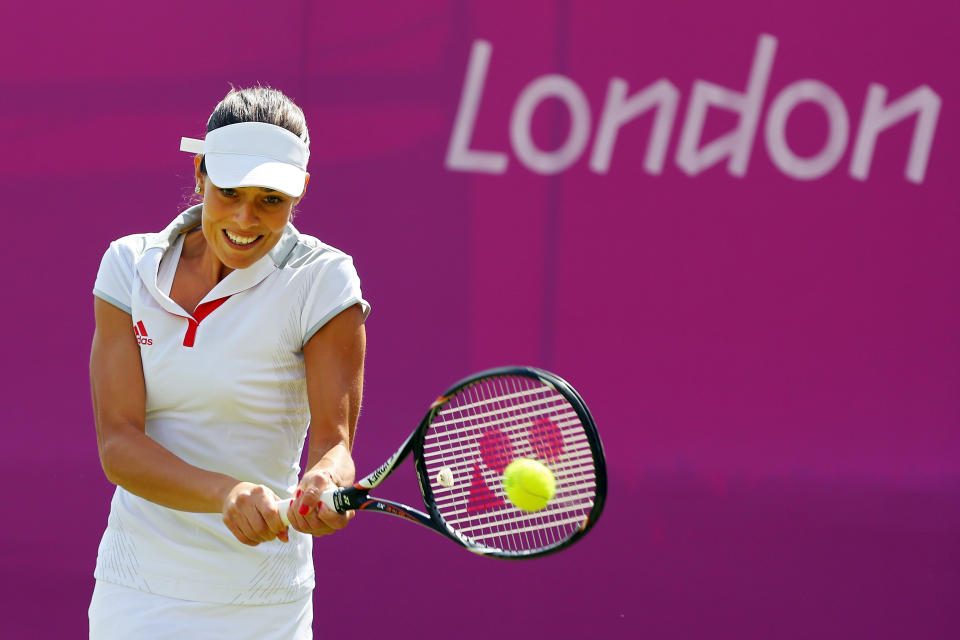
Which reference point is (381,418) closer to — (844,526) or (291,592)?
(844,526)

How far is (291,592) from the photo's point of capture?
239 centimetres

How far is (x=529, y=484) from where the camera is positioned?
2332 millimetres

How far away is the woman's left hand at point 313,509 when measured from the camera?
7.25ft

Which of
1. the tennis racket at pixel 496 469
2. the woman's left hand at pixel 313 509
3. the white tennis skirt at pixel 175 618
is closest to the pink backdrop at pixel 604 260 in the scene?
the tennis racket at pixel 496 469

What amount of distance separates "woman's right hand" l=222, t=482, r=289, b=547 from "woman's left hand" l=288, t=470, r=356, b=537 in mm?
35

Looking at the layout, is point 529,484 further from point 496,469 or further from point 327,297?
point 327,297

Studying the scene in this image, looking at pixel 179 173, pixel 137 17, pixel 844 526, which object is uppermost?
pixel 137 17

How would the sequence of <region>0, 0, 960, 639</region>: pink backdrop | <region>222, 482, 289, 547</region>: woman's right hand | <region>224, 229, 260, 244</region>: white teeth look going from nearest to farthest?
<region>222, 482, 289, 547</region>: woman's right hand < <region>224, 229, 260, 244</region>: white teeth < <region>0, 0, 960, 639</region>: pink backdrop

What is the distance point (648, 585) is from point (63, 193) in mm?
2261

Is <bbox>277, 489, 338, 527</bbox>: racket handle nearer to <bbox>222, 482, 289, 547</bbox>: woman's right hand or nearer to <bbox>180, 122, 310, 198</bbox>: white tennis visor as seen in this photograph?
<bbox>222, 482, 289, 547</bbox>: woman's right hand

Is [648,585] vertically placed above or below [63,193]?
below

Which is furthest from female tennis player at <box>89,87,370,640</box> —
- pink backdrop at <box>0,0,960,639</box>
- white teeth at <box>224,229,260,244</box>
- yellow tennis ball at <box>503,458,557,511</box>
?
pink backdrop at <box>0,0,960,639</box>

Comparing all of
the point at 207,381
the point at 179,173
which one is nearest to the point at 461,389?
the point at 207,381

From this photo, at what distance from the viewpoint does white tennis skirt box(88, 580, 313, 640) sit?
2303mm
